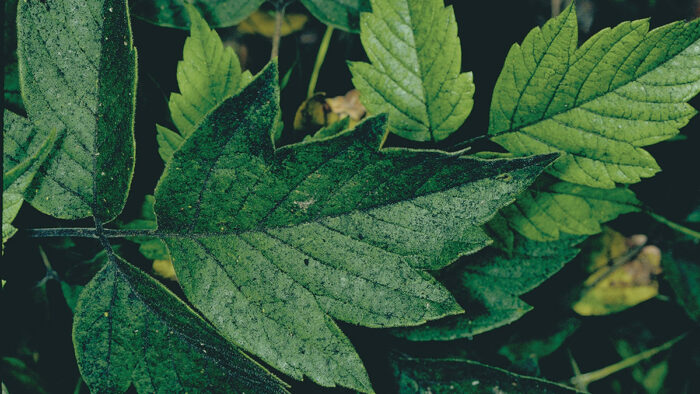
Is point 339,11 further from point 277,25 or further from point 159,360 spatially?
point 159,360

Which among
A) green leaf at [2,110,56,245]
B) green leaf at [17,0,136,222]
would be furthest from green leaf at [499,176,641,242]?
green leaf at [2,110,56,245]

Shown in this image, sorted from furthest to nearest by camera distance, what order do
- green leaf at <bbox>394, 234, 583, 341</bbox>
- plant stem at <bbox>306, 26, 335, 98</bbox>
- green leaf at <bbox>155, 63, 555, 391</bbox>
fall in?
plant stem at <bbox>306, 26, 335, 98</bbox>, green leaf at <bbox>394, 234, 583, 341</bbox>, green leaf at <bbox>155, 63, 555, 391</bbox>

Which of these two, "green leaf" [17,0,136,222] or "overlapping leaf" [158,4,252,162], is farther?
"overlapping leaf" [158,4,252,162]

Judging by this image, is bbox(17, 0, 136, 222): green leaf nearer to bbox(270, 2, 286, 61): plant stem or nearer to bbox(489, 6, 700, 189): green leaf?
bbox(270, 2, 286, 61): plant stem

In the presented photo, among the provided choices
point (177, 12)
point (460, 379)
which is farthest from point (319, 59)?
point (460, 379)

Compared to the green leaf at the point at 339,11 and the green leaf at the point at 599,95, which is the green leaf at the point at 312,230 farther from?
the green leaf at the point at 339,11
